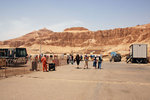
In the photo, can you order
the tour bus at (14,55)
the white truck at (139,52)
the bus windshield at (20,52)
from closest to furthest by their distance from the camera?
the tour bus at (14,55) → the bus windshield at (20,52) → the white truck at (139,52)

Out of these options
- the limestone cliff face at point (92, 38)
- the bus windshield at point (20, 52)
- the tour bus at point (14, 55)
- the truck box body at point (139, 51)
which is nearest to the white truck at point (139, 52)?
the truck box body at point (139, 51)

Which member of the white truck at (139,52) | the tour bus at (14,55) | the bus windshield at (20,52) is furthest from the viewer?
the white truck at (139,52)

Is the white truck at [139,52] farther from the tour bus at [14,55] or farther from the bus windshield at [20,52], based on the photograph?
the tour bus at [14,55]

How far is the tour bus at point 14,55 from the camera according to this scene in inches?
771

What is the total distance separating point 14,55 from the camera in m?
20.8

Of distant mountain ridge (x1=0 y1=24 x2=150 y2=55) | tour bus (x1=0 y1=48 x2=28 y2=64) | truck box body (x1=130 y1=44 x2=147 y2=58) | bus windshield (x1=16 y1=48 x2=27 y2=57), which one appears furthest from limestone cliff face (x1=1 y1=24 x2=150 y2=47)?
tour bus (x1=0 y1=48 x2=28 y2=64)

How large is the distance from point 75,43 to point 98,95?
116 meters

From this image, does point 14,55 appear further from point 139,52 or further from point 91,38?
point 91,38

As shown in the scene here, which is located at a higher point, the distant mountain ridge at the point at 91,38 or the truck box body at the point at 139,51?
the distant mountain ridge at the point at 91,38

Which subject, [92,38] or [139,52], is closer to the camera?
[139,52]

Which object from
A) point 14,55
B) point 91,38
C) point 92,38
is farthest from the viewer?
point 91,38

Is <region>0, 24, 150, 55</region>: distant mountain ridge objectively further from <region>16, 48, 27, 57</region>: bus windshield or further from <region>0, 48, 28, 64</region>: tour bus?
<region>0, 48, 28, 64</region>: tour bus

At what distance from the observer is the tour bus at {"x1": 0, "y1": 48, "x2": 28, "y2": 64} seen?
64.2ft

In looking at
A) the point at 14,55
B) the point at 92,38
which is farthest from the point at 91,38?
the point at 14,55
